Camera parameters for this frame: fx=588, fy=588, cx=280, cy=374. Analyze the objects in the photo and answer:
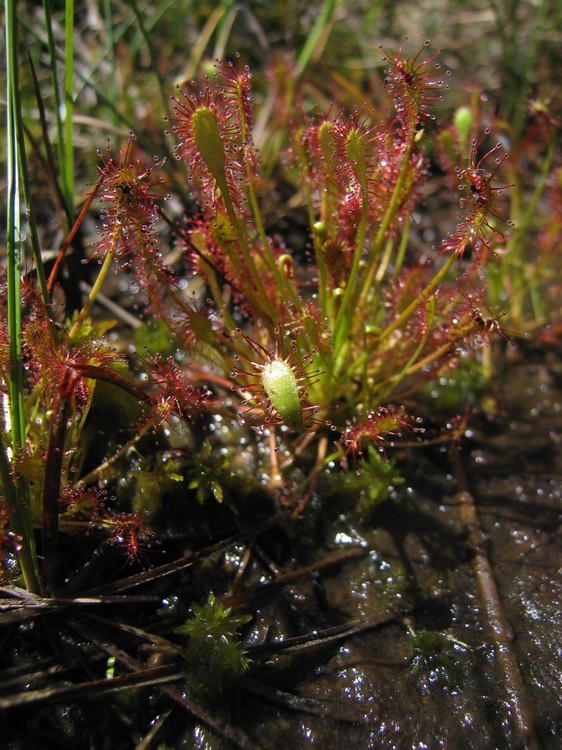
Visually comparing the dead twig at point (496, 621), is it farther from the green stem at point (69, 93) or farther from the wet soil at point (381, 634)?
the green stem at point (69, 93)

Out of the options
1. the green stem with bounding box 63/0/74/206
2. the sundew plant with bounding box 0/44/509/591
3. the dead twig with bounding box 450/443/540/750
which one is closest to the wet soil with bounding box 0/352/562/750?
the dead twig with bounding box 450/443/540/750

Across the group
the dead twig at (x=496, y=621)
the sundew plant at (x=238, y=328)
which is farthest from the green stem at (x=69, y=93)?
the dead twig at (x=496, y=621)

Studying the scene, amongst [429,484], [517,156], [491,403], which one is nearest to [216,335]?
[429,484]

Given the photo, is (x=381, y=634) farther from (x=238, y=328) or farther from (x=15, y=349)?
(x=15, y=349)

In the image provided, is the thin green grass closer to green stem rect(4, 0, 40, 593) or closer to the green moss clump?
green stem rect(4, 0, 40, 593)

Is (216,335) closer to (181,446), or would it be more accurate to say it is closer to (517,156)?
(181,446)

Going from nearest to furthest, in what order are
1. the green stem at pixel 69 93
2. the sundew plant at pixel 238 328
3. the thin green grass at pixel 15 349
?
the thin green grass at pixel 15 349, the sundew plant at pixel 238 328, the green stem at pixel 69 93

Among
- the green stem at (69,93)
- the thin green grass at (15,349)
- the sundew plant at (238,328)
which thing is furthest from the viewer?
the green stem at (69,93)

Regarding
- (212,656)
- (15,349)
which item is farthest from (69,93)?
(212,656)
